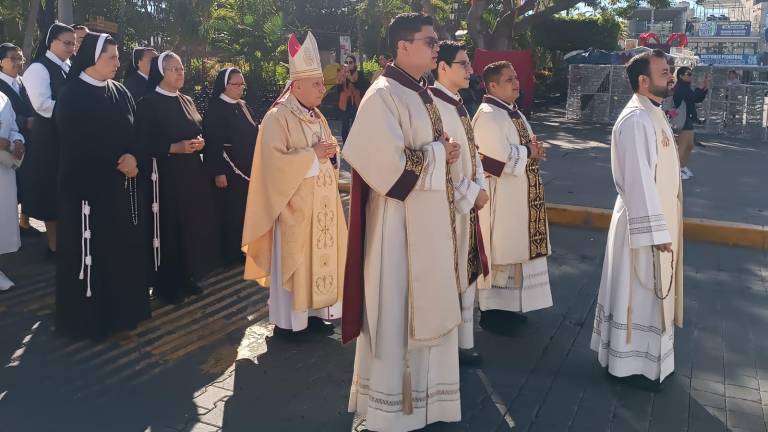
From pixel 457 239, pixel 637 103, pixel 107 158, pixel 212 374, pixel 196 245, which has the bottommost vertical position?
pixel 212 374

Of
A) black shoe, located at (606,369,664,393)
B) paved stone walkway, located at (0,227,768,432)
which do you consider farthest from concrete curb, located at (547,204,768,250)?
black shoe, located at (606,369,664,393)

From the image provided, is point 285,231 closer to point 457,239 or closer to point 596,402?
point 457,239

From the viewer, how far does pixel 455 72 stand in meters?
4.70

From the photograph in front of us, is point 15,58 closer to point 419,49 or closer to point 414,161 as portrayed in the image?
point 419,49

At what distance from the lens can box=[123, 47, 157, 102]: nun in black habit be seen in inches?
262

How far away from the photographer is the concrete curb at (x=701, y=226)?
8.00m

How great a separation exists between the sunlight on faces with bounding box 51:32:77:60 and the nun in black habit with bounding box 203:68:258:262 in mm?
1401

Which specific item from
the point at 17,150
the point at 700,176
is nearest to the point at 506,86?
the point at 17,150

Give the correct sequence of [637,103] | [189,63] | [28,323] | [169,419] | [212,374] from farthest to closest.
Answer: [189,63] → [28,323] → [212,374] → [637,103] → [169,419]

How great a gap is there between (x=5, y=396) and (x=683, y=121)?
1109cm

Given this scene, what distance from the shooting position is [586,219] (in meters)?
8.91

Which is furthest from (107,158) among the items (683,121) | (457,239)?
(683,121)

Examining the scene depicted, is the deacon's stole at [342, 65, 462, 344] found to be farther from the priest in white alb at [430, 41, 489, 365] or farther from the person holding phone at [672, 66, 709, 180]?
the person holding phone at [672, 66, 709, 180]

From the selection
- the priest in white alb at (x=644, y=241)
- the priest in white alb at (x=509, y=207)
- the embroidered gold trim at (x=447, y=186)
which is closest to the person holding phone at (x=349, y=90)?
the priest in white alb at (x=509, y=207)
